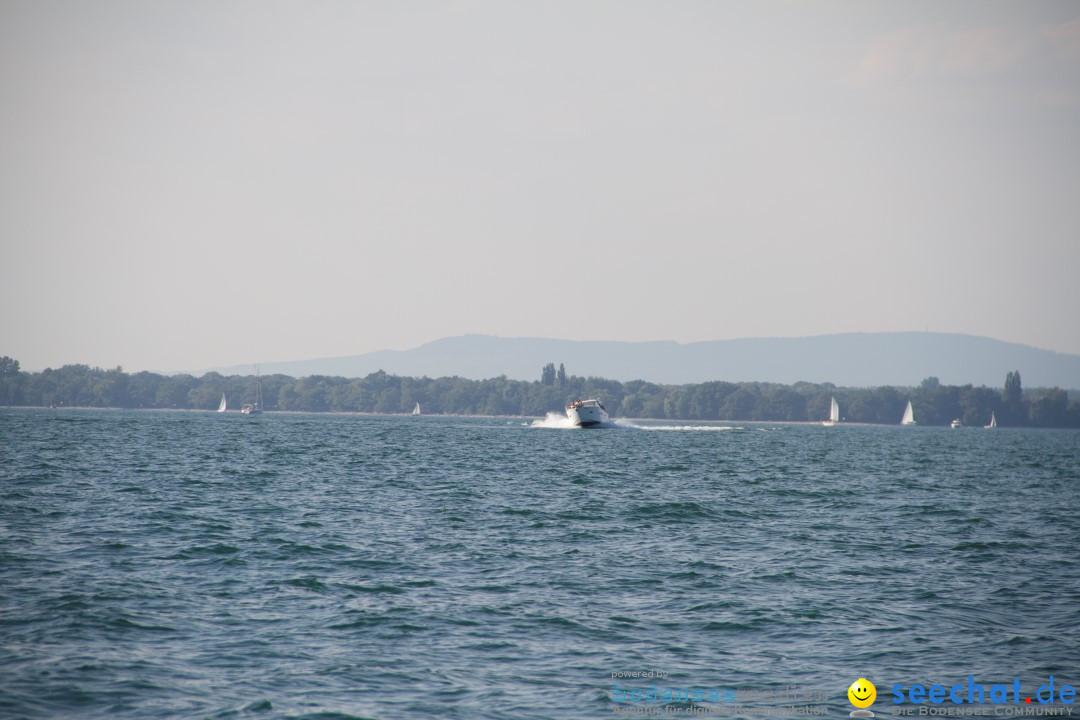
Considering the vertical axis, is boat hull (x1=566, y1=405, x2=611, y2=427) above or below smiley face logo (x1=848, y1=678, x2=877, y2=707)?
above

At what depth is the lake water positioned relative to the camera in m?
19.2

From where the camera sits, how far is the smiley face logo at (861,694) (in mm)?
18609

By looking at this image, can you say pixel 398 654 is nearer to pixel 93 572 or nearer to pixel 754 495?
pixel 93 572

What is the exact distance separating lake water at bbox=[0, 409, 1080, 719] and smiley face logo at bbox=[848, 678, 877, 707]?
0.23m

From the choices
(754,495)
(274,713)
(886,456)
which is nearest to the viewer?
(274,713)

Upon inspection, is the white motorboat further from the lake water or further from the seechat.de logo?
the seechat.de logo

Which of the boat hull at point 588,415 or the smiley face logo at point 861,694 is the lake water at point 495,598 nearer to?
the smiley face logo at point 861,694

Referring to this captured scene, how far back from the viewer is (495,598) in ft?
86.9

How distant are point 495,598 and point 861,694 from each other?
10.5 metres

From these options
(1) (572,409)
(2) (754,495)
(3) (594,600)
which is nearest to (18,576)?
(3) (594,600)

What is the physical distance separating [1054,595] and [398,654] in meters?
19.2

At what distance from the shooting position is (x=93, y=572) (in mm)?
28547

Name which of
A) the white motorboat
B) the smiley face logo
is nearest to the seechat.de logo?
the smiley face logo

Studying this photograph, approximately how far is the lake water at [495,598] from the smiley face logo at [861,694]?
227 mm
